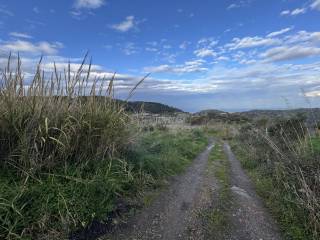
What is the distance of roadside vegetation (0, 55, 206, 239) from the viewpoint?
10.7 ft

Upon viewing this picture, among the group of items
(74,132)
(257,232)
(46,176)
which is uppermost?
(74,132)

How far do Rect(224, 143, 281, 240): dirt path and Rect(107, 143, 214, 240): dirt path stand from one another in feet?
1.81

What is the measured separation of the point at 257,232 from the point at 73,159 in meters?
2.79

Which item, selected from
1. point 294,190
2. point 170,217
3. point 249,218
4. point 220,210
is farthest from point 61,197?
point 294,190

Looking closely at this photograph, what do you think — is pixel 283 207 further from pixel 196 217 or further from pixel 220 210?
pixel 196 217

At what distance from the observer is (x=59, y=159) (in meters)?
4.15

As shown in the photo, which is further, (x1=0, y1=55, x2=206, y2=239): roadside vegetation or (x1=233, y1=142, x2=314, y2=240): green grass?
(x1=233, y1=142, x2=314, y2=240): green grass

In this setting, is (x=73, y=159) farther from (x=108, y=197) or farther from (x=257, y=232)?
(x=257, y=232)

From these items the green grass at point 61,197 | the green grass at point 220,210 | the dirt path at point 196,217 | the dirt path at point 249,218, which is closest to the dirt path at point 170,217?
the dirt path at point 196,217

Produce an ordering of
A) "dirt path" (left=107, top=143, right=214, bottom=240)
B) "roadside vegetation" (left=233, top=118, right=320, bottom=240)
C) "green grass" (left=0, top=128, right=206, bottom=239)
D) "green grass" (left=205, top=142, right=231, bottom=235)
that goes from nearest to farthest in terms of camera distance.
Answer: "green grass" (left=0, top=128, right=206, bottom=239)
"dirt path" (left=107, top=143, right=214, bottom=240)
"roadside vegetation" (left=233, top=118, right=320, bottom=240)
"green grass" (left=205, top=142, right=231, bottom=235)

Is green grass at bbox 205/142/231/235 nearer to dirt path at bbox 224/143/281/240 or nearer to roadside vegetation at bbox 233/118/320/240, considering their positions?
dirt path at bbox 224/143/281/240

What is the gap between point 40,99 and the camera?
4.20 meters

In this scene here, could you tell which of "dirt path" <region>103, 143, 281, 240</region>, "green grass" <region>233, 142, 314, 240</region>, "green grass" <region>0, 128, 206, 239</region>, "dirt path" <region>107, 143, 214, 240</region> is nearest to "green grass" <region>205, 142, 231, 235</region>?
"dirt path" <region>103, 143, 281, 240</region>

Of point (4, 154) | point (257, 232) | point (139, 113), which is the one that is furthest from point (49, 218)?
point (139, 113)
